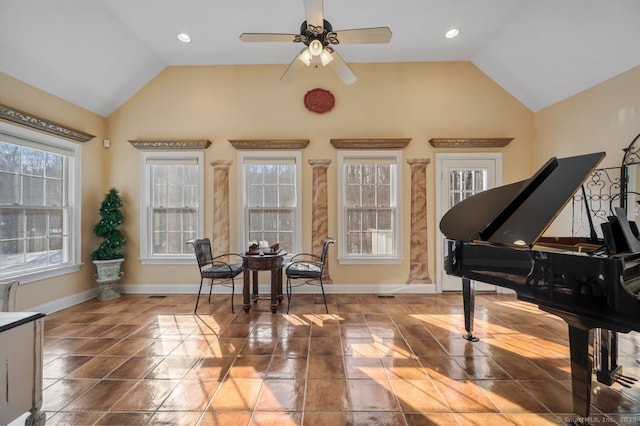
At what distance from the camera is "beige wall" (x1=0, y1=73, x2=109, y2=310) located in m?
3.33

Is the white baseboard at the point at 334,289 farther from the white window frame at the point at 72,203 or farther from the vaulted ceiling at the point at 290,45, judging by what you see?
the vaulted ceiling at the point at 290,45

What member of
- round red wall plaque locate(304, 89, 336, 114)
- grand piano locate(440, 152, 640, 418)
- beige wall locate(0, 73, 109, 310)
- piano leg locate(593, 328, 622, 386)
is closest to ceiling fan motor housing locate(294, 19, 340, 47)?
round red wall plaque locate(304, 89, 336, 114)

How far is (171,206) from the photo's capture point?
456 cm

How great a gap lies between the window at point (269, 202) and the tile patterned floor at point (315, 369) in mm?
1287

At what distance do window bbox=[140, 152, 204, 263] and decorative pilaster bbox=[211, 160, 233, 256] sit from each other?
28cm

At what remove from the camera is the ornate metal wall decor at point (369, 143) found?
4391mm

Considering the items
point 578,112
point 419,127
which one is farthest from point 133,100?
point 578,112

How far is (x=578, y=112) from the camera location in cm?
382

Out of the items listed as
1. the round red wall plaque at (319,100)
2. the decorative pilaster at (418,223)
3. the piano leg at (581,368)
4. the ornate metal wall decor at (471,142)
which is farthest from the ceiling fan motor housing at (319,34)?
the piano leg at (581,368)

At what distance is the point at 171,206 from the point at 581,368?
5.00 meters

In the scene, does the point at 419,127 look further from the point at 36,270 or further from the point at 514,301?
the point at 36,270

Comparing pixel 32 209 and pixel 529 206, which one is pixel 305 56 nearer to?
pixel 529 206

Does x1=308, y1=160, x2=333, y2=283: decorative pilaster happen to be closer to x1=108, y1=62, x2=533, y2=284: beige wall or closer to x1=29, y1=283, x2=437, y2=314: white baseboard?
x1=108, y1=62, x2=533, y2=284: beige wall

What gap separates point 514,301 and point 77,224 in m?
6.43
